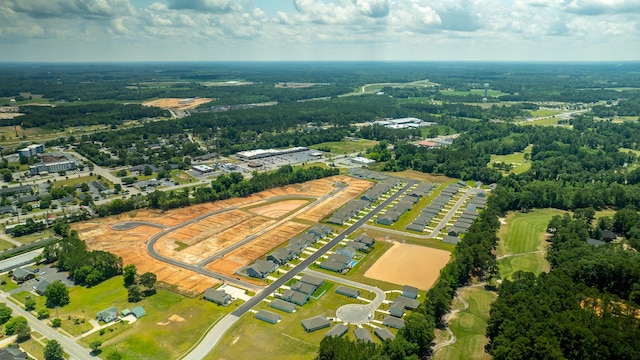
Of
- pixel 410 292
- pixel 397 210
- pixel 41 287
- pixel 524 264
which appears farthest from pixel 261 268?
pixel 524 264

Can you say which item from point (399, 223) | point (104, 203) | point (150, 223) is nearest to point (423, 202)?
point (399, 223)

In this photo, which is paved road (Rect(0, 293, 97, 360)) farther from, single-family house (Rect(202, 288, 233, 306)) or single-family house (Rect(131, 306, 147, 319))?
single-family house (Rect(202, 288, 233, 306))

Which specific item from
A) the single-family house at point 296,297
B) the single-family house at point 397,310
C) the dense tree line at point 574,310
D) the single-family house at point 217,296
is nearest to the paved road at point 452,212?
the dense tree line at point 574,310

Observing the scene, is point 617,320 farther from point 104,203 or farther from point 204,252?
point 104,203

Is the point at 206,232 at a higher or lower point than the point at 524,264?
higher

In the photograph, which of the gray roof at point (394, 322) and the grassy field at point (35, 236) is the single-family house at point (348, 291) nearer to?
the gray roof at point (394, 322)

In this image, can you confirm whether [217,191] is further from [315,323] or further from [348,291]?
[315,323]
